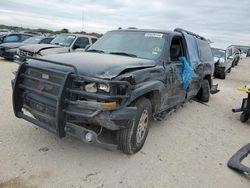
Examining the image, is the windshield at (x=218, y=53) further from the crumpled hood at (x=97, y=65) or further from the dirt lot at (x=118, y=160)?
the crumpled hood at (x=97, y=65)

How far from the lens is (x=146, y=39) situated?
502 centimetres

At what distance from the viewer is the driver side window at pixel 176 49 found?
5.23 m

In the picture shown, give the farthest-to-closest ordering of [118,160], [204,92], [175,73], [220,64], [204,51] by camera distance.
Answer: [220,64], [204,92], [204,51], [175,73], [118,160]

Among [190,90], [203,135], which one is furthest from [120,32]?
[203,135]

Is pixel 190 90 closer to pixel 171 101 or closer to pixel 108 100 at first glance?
pixel 171 101

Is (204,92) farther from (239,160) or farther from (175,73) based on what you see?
(239,160)

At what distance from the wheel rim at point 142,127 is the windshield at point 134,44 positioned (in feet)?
3.74

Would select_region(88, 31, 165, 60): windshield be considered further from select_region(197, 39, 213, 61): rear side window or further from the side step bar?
select_region(197, 39, 213, 61): rear side window

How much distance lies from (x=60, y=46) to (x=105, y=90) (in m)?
8.20

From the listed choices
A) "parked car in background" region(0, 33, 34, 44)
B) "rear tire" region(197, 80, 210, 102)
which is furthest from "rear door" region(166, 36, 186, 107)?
"parked car in background" region(0, 33, 34, 44)

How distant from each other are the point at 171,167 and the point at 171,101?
1.71m

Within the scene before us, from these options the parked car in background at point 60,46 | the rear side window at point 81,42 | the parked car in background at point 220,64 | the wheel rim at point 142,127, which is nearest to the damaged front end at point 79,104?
the wheel rim at point 142,127

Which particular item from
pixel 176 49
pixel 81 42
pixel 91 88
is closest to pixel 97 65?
pixel 91 88

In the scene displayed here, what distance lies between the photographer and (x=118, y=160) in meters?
3.90
